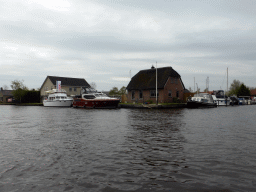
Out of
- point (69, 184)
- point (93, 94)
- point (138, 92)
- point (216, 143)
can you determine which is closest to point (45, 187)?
point (69, 184)

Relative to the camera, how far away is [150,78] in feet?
162

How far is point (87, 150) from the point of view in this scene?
8422 mm

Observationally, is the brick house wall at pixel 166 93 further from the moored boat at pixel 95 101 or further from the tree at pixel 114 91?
the tree at pixel 114 91

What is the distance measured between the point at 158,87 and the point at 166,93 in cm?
199

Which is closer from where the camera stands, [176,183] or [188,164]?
[176,183]

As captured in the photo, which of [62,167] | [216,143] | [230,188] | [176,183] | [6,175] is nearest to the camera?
[230,188]

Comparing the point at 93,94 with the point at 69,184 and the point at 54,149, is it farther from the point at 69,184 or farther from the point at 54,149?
the point at 69,184

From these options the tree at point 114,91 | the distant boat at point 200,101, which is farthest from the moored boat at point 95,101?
the tree at point 114,91

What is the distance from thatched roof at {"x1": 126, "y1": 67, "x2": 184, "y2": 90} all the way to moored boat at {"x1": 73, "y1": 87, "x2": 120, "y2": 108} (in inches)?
411

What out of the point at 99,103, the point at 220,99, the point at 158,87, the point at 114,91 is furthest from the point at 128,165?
the point at 114,91

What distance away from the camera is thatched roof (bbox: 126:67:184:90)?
1850 inches

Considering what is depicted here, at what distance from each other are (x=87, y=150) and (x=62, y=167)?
6.51 feet

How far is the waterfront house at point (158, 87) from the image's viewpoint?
46188 mm

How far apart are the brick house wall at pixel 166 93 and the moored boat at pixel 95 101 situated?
916 centimetres
